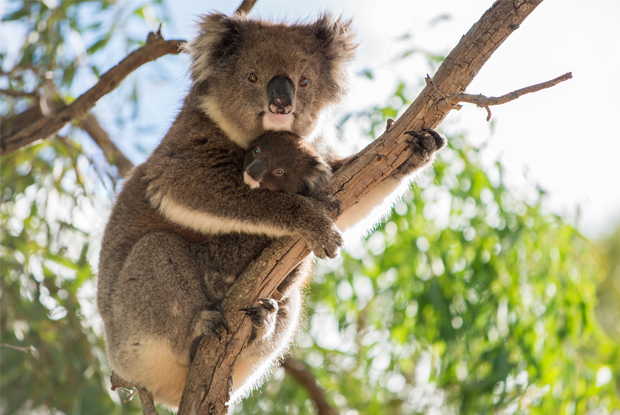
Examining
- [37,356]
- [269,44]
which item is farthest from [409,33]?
[37,356]

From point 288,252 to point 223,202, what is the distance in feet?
1.05

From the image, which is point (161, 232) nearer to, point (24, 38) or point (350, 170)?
point (350, 170)

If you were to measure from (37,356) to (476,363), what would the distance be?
266 centimetres

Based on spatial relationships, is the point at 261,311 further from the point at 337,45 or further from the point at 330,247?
the point at 337,45

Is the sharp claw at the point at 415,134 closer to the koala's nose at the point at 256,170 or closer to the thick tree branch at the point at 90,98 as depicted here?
the koala's nose at the point at 256,170

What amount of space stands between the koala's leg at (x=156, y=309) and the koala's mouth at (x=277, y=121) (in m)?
0.58

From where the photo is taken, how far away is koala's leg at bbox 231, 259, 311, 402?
7.71 feet

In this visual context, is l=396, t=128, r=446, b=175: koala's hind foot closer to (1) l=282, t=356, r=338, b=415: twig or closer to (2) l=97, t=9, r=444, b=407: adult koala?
(2) l=97, t=9, r=444, b=407: adult koala

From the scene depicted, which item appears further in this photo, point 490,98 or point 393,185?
point 393,185

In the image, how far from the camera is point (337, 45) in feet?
8.52

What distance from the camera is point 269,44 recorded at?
2393 millimetres

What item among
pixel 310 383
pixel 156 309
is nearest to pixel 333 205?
pixel 156 309

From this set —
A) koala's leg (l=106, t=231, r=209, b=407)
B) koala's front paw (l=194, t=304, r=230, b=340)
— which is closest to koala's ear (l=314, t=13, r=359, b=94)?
koala's leg (l=106, t=231, r=209, b=407)

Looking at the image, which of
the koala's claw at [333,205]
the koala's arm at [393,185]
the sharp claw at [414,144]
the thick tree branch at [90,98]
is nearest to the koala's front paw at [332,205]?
the koala's claw at [333,205]
